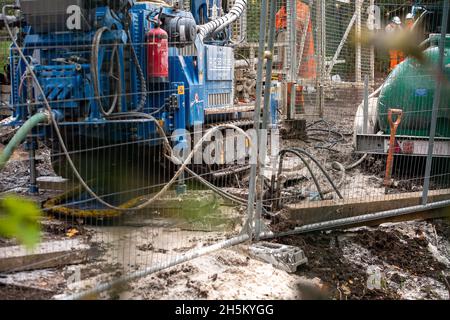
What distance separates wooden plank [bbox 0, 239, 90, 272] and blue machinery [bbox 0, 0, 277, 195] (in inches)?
44.9

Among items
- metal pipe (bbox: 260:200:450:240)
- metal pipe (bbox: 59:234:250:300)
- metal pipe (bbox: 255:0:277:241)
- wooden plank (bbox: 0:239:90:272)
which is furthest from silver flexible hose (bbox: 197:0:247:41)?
wooden plank (bbox: 0:239:90:272)

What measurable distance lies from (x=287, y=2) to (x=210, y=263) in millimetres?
7343

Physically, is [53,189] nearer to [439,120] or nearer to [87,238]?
[87,238]

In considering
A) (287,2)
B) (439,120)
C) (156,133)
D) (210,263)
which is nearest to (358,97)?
(287,2)

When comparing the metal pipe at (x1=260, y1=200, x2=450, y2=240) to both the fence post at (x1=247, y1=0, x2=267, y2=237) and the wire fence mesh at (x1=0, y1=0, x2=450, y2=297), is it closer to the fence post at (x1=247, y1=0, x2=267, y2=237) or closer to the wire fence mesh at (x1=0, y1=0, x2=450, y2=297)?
the wire fence mesh at (x1=0, y1=0, x2=450, y2=297)

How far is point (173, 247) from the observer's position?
16.0 ft

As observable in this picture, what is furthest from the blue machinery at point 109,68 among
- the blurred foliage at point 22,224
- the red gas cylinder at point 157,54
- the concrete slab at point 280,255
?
the blurred foliage at point 22,224

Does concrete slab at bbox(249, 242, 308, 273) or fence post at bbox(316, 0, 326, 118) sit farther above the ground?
fence post at bbox(316, 0, 326, 118)

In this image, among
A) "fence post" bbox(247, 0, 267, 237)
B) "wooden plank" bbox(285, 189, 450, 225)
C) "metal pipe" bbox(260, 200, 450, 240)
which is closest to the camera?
"fence post" bbox(247, 0, 267, 237)

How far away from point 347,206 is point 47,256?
2.89 m

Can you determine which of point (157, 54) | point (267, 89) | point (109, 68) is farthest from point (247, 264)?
point (157, 54)

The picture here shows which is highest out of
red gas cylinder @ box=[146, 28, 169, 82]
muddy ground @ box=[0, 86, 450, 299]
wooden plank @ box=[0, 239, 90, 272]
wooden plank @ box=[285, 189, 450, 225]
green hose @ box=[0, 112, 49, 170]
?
red gas cylinder @ box=[146, 28, 169, 82]

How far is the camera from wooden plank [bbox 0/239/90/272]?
4.11 meters

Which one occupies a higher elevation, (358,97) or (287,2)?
(287,2)
